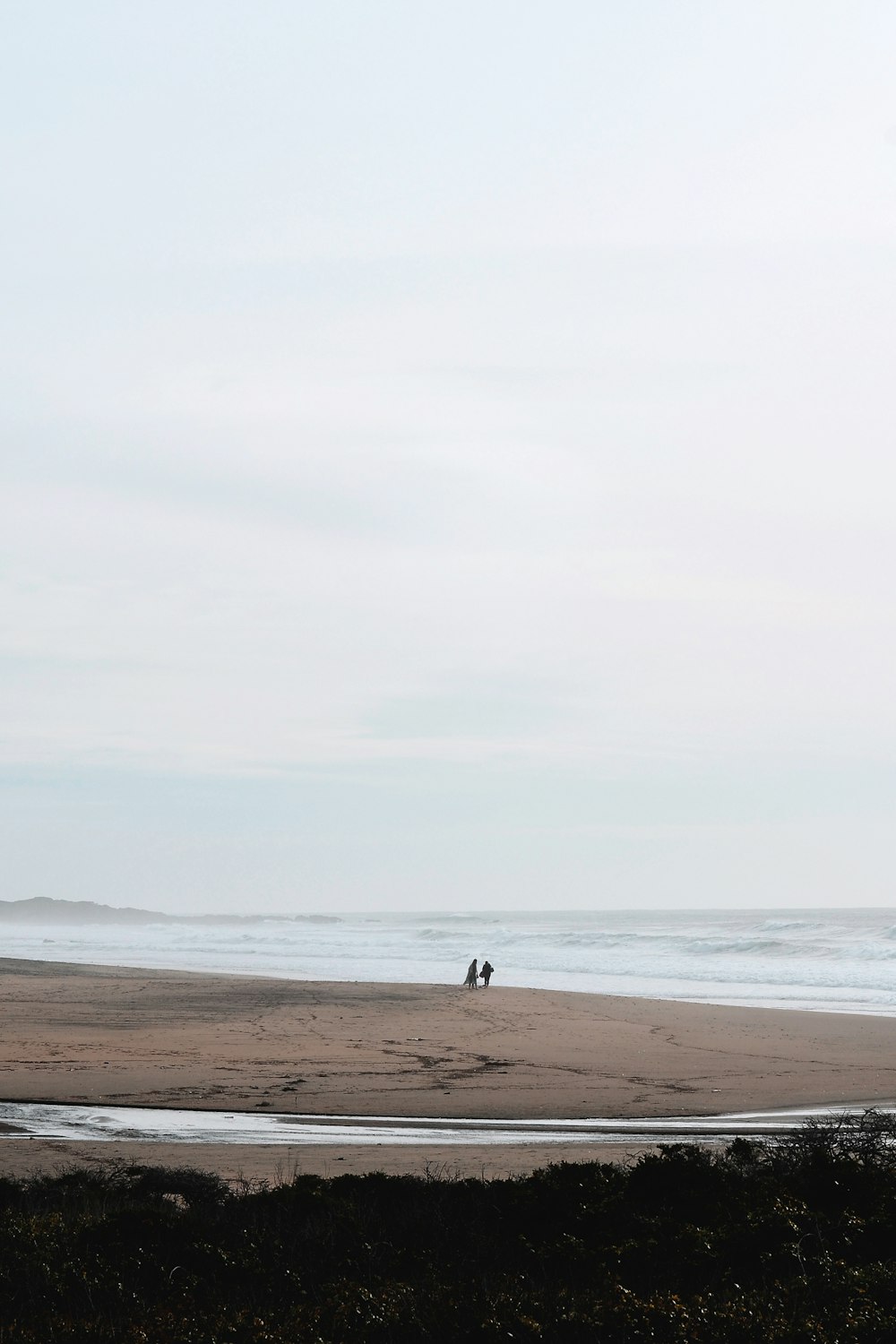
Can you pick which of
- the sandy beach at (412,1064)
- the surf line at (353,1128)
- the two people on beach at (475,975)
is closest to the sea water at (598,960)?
the two people on beach at (475,975)

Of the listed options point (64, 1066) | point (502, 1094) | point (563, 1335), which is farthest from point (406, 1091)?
point (563, 1335)

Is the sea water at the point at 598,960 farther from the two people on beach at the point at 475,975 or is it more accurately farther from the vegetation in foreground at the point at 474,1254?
the vegetation in foreground at the point at 474,1254

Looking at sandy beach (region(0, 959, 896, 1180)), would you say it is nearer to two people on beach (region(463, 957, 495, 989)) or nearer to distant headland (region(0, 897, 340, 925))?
two people on beach (region(463, 957, 495, 989))

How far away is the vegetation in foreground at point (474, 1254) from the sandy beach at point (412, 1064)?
6.10ft

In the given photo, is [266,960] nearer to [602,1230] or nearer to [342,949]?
[342,949]

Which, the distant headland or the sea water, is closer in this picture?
the sea water

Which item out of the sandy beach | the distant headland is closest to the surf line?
the sandy beach

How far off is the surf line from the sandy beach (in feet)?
1.15

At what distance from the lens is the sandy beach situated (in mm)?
10148

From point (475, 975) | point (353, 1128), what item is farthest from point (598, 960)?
point (353, 1128)

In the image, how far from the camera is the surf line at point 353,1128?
1077 cm

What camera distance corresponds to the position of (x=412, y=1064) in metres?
16.0

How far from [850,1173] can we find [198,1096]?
26.5 ft

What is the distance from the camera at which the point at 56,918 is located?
147375mm
